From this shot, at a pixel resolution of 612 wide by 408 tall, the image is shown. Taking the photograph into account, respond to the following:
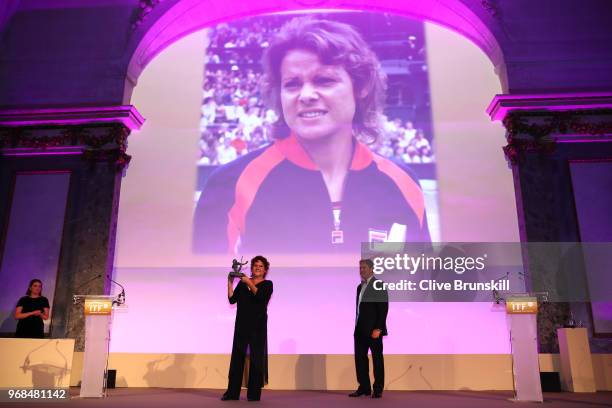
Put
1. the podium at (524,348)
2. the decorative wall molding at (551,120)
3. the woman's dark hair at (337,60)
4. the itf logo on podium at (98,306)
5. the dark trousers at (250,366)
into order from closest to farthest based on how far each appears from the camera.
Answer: the dark trousers at (250,366) → the podium at (524,348) → the itf logo on podium at (98,306) → the decorative wall molding at (551,120) → the woman's dark hair at (337,60)

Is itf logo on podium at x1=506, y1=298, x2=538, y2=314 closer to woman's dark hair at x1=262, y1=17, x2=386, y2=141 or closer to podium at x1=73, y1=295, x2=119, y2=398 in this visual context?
woman's dark hair at x1=262, y1=17, x2=386, y2=141

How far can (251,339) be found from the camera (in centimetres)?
433

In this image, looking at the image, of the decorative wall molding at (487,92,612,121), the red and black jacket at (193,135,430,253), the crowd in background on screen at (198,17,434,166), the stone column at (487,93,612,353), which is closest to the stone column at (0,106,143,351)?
the crowd in background on screen at (198,17,434,166)

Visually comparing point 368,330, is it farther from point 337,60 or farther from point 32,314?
point 337,60

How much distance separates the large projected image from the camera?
6.47m

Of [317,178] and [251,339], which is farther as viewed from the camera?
[317,178]

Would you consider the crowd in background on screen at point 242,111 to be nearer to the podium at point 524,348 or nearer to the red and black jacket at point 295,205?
the red and black jacket at point 295,205

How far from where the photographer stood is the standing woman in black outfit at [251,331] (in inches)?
168

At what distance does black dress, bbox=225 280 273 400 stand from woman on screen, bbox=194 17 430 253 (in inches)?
89.3

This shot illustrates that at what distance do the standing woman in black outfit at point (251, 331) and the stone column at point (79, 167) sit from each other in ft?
9.97

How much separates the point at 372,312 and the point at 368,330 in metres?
0.17

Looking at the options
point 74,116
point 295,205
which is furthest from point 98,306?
point 74,116

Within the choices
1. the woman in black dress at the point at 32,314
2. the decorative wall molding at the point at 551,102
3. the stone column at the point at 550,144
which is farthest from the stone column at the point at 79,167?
the stone column at the point at 550,144

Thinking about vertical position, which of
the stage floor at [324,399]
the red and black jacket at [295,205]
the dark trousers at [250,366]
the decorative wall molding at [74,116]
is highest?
the decorative wall molding at [74,116]
